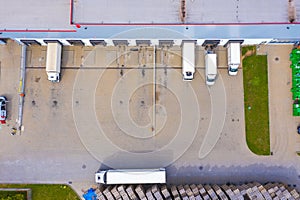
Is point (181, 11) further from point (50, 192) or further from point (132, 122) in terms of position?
point (50, 192)

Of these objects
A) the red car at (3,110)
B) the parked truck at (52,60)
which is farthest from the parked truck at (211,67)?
the red car at (3,110)

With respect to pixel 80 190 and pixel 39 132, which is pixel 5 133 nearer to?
pixel 39 132

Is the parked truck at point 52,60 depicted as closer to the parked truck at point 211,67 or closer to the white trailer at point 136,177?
the white trailer at point 136,177

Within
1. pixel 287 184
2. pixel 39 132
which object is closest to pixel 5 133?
pixel 39 132

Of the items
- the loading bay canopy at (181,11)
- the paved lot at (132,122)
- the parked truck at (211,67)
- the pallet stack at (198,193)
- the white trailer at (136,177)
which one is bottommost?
the pallet stack at (198,193)

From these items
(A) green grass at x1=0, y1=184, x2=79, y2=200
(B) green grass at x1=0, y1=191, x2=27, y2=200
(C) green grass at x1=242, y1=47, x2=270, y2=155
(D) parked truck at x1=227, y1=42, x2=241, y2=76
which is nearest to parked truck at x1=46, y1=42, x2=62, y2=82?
(A) green grass at x1=0, y1=184, x2=79, y2=200

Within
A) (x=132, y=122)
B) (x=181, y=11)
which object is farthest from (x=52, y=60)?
(x=181, y=11)
